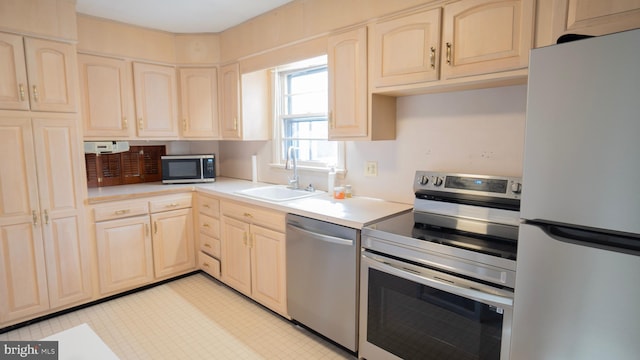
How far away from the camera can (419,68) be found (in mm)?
1922

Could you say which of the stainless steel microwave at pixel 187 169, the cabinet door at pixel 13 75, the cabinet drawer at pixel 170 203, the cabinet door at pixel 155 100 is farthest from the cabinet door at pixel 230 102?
the cabinet door at pixel 13 75

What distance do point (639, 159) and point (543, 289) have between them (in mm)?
551

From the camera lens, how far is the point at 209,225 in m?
3.23

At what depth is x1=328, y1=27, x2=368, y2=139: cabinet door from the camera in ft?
7.30

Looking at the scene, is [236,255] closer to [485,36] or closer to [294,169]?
[294,169]

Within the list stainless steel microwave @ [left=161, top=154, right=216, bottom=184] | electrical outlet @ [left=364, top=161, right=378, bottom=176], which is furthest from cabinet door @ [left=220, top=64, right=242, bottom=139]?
electrical outlet @ [left=364, top=161, right=378, bottom=176]

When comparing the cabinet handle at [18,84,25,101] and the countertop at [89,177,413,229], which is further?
the cabinet handle at [18,84,25,101]

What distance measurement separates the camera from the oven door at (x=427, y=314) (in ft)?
4.83

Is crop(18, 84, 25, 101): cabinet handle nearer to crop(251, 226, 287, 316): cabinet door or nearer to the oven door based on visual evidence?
crop(251, 226, 287, 316): cabinet door

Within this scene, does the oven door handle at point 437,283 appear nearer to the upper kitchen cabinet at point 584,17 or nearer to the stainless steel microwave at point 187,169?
the upper kitchen cabinet at point 584,17

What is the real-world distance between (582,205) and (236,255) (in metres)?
2.45

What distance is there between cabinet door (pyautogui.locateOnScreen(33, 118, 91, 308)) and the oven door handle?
2.34m

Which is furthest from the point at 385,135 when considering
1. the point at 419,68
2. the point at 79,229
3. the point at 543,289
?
the point at 79,229

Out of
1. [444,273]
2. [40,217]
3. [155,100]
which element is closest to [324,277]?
[444,273]
